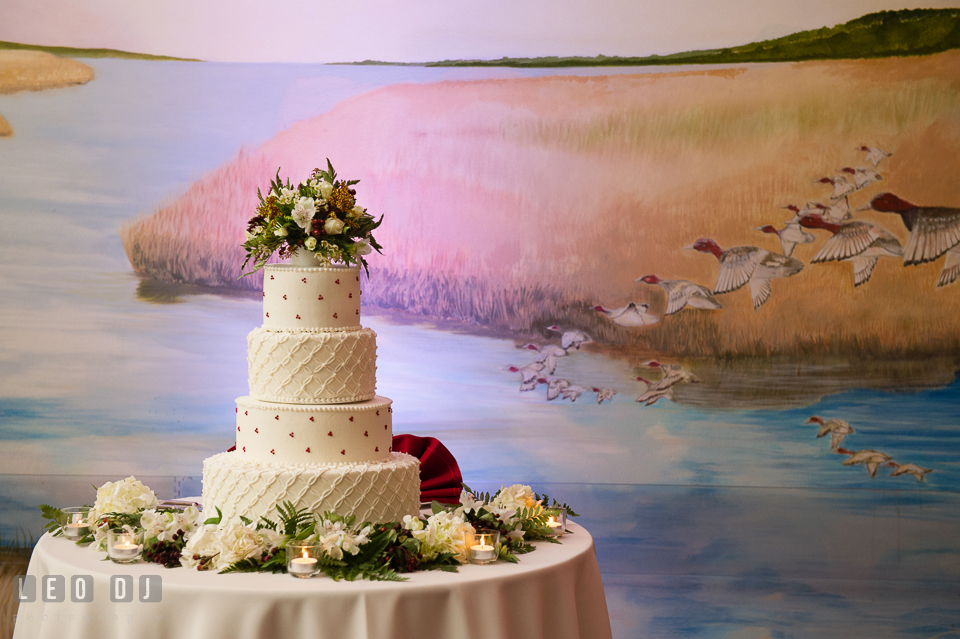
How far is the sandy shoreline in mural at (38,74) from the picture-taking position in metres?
5.70

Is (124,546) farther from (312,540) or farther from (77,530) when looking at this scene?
(312,540)

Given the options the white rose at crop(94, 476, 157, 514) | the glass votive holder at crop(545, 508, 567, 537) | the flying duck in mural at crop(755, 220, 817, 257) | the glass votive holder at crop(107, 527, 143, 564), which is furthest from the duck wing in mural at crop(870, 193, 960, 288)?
the glass votive holder at crop(107, 527, 143, 564)

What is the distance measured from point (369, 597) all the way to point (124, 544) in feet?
2.68

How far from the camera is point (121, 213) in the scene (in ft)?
18.7

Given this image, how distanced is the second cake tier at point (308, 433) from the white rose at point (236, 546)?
42 cm

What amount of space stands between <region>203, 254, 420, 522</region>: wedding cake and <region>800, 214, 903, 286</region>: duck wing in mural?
3.66 m

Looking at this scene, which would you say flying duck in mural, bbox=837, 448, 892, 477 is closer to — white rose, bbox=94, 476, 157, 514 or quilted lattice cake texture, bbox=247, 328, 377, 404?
quilted lattice cake texture, bbox=247, 328, 377, 404

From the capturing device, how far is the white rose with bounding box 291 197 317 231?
294cm

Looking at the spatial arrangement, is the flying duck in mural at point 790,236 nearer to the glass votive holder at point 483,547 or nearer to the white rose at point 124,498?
the glass votive holder at point 483,547

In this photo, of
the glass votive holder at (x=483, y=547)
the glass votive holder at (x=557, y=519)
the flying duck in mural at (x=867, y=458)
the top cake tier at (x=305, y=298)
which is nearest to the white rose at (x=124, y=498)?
the top cake tier at (x=305, y=298)

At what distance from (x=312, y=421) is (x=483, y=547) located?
0.74 meters

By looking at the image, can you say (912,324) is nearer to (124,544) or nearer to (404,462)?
(404,462)

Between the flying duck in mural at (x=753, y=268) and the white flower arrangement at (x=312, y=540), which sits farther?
the flying duck in mural at (x=753, y=268)

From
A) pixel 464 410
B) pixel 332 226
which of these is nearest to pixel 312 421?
pixel 332 226
